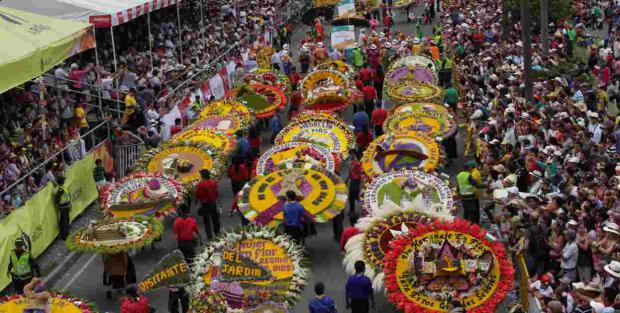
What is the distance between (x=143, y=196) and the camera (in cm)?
2275

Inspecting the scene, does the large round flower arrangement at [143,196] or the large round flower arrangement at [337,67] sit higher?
the large round flower arrangement at [143,196]

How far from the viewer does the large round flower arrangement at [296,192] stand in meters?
21.0

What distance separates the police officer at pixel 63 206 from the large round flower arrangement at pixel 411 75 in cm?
1122

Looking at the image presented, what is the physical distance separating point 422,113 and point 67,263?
905 centimetres

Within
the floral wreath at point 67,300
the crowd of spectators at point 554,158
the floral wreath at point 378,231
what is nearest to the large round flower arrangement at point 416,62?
the crowd of spectators at point 554,158

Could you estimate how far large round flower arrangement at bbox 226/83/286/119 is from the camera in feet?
99.5

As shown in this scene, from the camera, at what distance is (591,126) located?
23.9m

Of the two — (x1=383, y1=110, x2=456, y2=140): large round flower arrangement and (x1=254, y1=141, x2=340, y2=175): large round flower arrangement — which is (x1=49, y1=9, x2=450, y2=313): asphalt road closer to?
(x1=254, y1=141, x2=340, y2=175): large round flower arrangement

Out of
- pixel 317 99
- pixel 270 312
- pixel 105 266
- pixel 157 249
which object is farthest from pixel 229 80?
pixel 270 312

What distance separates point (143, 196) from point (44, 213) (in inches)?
81.3

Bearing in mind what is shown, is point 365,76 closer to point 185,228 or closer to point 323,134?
point 323,134

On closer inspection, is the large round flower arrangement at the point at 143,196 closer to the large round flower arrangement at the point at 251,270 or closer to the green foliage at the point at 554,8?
the large round flower arrangement at the point at 251,270

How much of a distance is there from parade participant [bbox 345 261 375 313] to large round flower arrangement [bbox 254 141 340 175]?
5980mm

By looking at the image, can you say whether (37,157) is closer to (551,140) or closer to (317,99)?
(317,99)
